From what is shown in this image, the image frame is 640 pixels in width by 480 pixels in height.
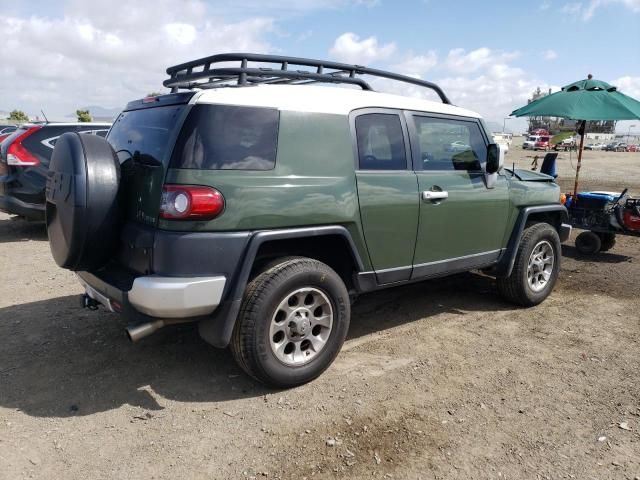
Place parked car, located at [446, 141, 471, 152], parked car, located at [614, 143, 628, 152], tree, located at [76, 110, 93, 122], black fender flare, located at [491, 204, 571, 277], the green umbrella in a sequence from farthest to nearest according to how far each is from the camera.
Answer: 1. parked car, located at [614, 143, 628, 152]
2. tree, located at [76, 110, 93, 122]
3. the green umbrella
4. black fender flare, located at [491, 204, 571, 277]
5. parked car, located at [446, 141, 471, 152]

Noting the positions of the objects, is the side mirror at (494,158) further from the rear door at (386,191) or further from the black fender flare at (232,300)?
the black fender flare at (232,300)

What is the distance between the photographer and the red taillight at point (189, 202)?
2.86 meters

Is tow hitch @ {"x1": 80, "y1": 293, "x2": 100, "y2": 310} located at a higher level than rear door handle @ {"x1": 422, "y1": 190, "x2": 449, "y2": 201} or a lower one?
lower

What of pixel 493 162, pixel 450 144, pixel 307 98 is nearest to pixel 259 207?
pixel 307 98

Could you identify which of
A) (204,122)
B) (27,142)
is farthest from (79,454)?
(27,142)

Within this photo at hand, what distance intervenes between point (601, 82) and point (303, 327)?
7016 mm

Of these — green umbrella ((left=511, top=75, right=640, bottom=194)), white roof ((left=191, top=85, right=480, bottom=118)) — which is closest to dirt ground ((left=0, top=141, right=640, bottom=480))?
white roof ((left=191, top=85, right=480, bottom=118))

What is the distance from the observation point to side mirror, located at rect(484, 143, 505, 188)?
4375 mm

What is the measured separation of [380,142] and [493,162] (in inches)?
49.3

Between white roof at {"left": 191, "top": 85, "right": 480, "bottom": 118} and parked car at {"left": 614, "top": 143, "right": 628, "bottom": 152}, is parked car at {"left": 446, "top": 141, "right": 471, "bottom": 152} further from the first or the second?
parked car at {"left": 614, "top": 143, "right": 628, "bottom": 152}

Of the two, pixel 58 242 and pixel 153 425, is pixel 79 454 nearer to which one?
pixel 153 425

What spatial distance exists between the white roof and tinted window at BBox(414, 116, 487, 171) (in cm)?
16

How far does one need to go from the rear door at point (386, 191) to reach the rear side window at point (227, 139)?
0.72m

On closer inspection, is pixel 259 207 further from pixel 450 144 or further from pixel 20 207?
pixel 20 207
